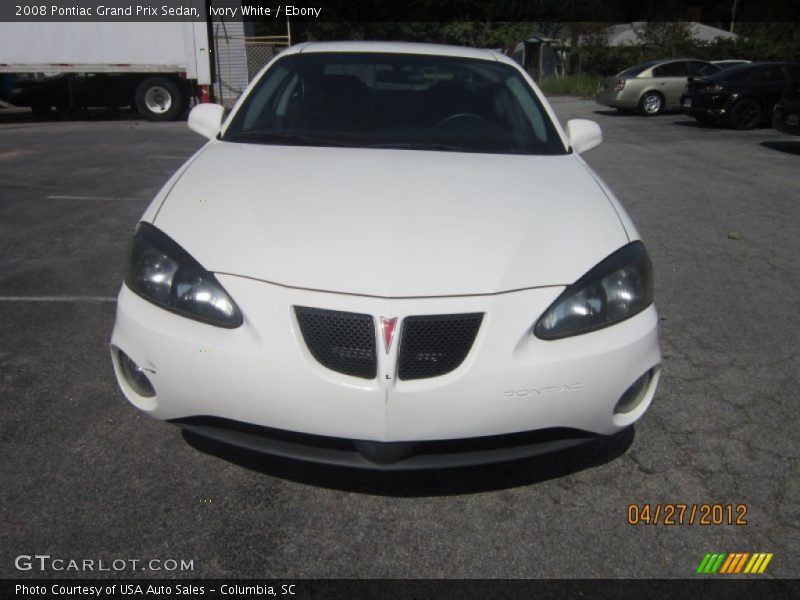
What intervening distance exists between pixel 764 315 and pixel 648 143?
986 centimetres

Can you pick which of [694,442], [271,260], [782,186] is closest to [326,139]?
[271,260]

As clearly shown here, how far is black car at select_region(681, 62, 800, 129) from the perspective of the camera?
15.5m

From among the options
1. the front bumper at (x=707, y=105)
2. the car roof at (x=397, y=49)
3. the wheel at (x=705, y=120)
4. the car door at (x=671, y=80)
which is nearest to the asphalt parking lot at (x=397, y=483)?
the car roof at (x=397, y=49)

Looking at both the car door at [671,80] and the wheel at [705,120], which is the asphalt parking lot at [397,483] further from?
the car door at [671,80]

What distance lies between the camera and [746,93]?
15.5 meters

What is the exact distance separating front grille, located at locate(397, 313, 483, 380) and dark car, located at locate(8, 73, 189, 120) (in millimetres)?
16841

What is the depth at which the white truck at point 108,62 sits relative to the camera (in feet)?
53.6

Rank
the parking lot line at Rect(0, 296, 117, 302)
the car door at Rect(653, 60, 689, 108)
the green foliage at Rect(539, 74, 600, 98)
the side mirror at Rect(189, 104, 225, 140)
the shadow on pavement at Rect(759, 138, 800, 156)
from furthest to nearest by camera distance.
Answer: the green foliage at Rect(539, 74, 600, 98) < the car door at Rect(653, 60, 689, 108) < the shadow on pavement at Rect(759, 138, 800, 156) < the parking lot line at Rect(0, 296, 117, 302) < the side mirror at Rect(189, 104, 225, 140)

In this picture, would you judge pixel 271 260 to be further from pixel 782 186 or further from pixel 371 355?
pixel 782 186

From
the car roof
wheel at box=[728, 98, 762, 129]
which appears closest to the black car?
wheel at box=[728, 98, 762, 129]

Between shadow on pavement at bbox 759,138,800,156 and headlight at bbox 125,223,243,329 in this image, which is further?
shadow on pavement at bbox 759,138,800,156

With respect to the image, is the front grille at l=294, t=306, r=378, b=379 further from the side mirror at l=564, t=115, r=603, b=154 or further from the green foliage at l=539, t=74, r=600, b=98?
the green foliage at l=539, t=74, r=600, b=98

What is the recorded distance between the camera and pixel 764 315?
4.32m
